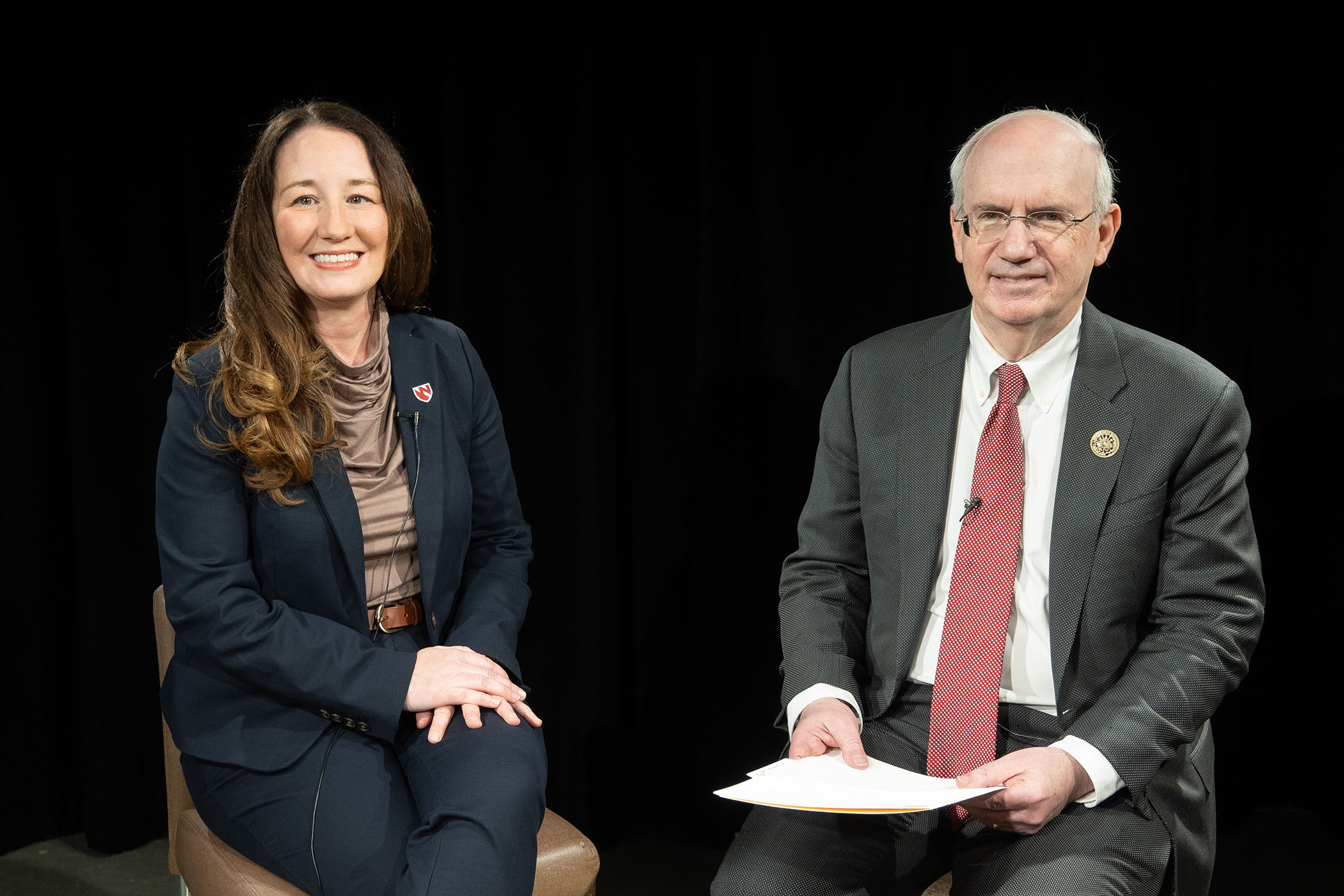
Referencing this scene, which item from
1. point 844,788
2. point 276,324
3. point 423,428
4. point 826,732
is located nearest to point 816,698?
point 826,732

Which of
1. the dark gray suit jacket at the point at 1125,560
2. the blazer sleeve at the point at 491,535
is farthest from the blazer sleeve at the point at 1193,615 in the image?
the blazer sleeve at the point at 491,535

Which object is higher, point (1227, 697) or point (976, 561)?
point (976, 561)

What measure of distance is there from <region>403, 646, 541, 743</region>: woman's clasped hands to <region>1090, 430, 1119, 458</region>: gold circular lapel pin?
100cm

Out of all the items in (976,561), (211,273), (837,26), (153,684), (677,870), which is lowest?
(677,870)

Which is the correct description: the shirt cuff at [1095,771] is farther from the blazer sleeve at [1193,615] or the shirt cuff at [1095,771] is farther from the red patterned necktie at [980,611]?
the red patterned necktie at [980,611]

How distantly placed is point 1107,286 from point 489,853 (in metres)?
2.01

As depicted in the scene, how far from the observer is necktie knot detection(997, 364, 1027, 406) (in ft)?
6.33

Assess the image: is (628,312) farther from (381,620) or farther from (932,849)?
(932,849)

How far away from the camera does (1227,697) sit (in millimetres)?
2906

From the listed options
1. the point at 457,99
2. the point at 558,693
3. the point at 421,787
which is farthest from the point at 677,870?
the point at 457,99

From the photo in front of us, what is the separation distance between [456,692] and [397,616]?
22 cm

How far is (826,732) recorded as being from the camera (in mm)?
1863

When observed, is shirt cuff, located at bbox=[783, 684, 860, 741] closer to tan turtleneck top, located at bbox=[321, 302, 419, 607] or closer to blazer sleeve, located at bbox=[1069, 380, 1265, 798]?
blazer sleeve, located at bbox=[1069, 380, 1265, 798]

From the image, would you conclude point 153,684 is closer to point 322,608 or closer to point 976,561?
point 322,608
